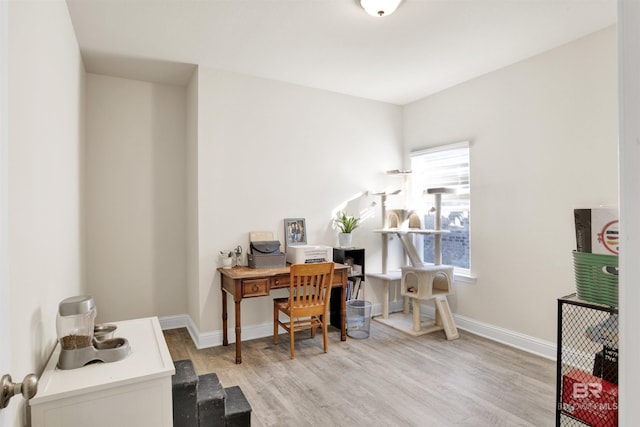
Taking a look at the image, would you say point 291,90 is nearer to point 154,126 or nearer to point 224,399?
point 154,126

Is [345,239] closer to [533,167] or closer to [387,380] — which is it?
[387,380]

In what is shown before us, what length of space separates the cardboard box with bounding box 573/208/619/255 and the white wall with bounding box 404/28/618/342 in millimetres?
1747

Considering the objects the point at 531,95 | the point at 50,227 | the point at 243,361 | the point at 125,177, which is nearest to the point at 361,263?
the point at 243,361

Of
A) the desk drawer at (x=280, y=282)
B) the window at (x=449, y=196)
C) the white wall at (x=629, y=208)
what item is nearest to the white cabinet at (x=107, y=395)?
the white wall at (x=629, y=208)

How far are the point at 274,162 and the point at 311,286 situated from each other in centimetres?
142

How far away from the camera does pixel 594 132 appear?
9.46ft

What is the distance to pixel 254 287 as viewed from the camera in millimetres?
3262

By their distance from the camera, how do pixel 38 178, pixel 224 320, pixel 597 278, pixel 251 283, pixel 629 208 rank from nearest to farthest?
pixel 629 208 → pixel 597 278 → pixel 38 178 → pixel 251 283 → pixel 224 320

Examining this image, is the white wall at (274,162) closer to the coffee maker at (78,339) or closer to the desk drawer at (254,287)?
the desk drawer at (254,287)

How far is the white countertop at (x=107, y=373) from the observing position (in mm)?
1226

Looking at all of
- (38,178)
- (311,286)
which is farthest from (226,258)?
(38,178)

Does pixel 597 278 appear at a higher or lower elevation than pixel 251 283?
higher

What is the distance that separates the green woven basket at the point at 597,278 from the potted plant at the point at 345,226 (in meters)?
2.75

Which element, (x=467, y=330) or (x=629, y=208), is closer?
(x=629, y=208)
